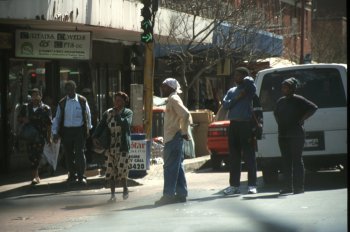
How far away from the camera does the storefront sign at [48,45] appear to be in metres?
17.1

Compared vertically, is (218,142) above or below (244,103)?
below

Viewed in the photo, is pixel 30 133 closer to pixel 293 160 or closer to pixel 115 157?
pixel 115 157

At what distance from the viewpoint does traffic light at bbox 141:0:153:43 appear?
16.1 metres

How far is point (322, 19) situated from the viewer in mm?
45031

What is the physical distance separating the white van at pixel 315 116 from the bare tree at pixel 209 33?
7.32 meters

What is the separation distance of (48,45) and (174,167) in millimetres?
6186

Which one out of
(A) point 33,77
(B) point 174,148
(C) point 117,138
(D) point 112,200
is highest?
(A) point 33,77

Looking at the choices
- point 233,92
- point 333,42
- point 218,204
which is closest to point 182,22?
point 233,92

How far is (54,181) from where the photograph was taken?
15406mm

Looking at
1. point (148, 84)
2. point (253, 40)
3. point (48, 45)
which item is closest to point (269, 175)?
point (148, 84)

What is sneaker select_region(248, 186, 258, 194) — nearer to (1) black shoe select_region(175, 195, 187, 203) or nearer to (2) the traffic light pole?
(1) black shoe select_region(175, 195, 187, 203)

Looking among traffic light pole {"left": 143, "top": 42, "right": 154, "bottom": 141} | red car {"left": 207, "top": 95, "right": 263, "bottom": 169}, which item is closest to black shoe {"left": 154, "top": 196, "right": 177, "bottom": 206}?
traffic light pole {"left": 143, "top": 42, "right": 154, "bottom": 141}

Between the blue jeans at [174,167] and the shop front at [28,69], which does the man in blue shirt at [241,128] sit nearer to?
the blue jeans at [174,167]

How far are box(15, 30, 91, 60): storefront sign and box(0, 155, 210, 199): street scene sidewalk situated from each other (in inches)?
94.4
